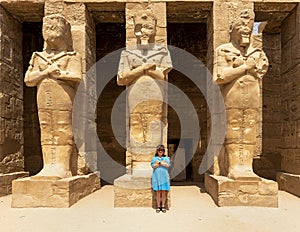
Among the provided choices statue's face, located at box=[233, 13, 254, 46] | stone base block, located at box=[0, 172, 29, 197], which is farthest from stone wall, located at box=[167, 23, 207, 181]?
stone base block, located at box=[0, 172, 29, 197]

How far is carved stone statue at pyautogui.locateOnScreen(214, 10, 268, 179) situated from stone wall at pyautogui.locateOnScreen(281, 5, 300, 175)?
4.83ft

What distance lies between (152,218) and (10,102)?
3.91 meters

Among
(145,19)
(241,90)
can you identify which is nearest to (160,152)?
(241,90)

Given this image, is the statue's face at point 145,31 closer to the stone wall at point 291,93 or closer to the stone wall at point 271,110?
the stone wall at point 291,93

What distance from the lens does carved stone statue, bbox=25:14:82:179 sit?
502cm

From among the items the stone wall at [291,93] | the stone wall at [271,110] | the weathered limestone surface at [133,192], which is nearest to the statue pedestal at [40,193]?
the weathered limestone surface at [133,192]

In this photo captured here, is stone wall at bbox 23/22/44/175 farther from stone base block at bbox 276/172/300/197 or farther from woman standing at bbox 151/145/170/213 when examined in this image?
stone base block at bbox 276/172/300/197

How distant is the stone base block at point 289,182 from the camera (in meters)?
5.78

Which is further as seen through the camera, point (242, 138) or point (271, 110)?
point (271, 110)

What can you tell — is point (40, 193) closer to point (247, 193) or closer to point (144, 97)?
point (144, 97)

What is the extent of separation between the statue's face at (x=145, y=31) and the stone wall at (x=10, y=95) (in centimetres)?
286

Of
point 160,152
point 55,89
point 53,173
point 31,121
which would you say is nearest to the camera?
point 160,152

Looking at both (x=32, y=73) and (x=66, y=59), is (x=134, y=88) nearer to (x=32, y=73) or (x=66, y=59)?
(x=66, y=59)

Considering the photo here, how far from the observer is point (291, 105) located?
246 inches
